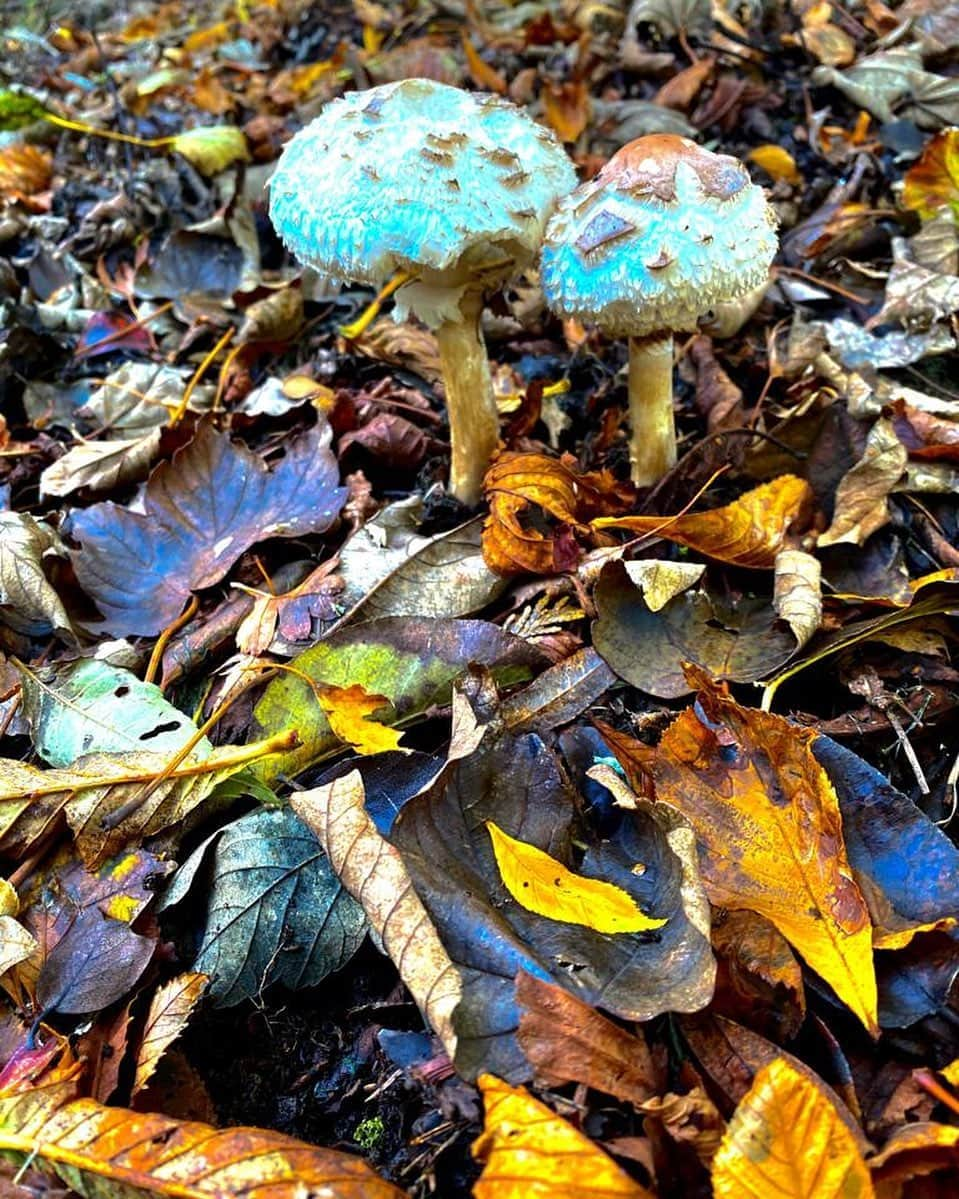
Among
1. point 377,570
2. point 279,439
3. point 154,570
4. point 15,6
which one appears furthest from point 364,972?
point 15,6

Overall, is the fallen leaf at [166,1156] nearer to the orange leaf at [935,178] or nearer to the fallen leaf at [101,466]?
the fallen leaf at [101,466]

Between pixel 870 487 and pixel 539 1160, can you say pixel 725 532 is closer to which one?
pixel 870 487

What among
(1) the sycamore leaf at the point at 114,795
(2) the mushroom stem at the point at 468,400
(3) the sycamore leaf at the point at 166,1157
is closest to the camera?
(3) the sycamore leaf at the point at 166,1157

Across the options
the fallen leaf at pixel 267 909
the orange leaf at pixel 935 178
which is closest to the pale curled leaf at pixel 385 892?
the fallen leaf at pixel 267 909

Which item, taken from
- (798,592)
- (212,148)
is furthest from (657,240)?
(212,148)

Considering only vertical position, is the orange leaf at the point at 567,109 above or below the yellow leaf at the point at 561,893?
above

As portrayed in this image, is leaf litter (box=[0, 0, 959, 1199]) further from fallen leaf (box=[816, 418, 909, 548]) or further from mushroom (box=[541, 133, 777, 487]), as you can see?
mushroom (box=[541, 133, 777, 487])

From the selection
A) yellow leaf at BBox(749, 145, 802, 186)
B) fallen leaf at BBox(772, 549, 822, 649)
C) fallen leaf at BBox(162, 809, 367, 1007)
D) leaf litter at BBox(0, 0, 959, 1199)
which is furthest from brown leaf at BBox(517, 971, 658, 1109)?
yellow leaf at BBox(749, 145, 802, 186)

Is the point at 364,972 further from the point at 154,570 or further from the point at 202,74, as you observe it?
the point at 202,74
